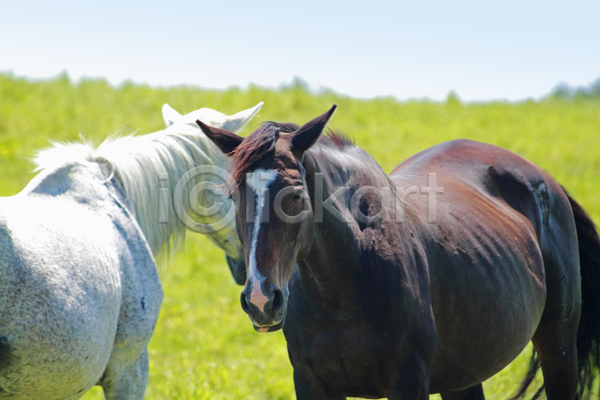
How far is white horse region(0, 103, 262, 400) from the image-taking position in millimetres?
2246

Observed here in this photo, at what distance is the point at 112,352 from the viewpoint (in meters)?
2.79

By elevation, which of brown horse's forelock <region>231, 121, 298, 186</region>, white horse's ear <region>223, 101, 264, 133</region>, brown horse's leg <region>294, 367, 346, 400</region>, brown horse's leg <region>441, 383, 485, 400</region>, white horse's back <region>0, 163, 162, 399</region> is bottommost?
brown horse's leg <region>441, 383, 485, 400</region>

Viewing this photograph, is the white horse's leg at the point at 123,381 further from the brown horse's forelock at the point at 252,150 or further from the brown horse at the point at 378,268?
the brown horse's forelock at the point at 252,150

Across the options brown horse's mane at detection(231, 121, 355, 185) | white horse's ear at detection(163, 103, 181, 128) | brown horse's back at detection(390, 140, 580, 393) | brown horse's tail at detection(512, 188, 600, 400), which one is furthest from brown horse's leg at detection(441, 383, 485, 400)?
white horse's ear at detection(163, 103, 181, 128)

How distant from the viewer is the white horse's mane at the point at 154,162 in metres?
3.17

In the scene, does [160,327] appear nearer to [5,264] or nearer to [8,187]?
[8,187]

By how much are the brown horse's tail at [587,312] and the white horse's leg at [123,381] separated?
8.67 feet

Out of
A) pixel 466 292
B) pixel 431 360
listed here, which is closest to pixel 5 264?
pixel 431 360

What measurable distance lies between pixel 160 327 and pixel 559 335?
202 inches

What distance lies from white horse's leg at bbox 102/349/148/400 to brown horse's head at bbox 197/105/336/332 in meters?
1.32

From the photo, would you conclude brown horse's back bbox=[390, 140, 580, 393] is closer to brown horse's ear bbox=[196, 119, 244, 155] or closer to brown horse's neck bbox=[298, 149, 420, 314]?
brown horse's neck bbox=[298, 149, 420, 314]

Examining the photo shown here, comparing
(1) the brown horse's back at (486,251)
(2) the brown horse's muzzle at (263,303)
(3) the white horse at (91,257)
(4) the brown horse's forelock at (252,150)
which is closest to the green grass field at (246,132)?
(3) the white horse at (91,257)

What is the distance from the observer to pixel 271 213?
6.24ft

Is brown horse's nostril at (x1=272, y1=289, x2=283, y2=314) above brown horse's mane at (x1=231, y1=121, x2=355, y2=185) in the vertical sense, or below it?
below
